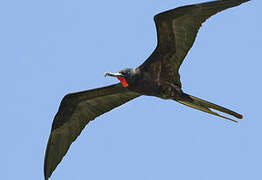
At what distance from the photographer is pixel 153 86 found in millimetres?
9602

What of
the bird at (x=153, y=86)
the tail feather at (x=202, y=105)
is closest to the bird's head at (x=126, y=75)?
the bird at (x=153, y=86)

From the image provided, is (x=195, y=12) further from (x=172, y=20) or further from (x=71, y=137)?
(x=71, y=137)

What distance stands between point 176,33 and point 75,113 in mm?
2439

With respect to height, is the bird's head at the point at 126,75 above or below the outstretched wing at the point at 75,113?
above

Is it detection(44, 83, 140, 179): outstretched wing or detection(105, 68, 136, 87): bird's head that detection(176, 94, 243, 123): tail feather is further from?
detection(44, 83, 140, 179): outstretched wing

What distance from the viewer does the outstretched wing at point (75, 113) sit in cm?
1051

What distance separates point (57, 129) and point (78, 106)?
1.83 feet

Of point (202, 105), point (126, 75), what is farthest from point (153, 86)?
point (202, 105)

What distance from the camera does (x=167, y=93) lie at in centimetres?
964

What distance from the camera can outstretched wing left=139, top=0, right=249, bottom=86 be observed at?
29.8 feet

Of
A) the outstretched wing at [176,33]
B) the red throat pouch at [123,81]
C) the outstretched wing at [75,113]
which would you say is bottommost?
the outstretched wing at [75,113]

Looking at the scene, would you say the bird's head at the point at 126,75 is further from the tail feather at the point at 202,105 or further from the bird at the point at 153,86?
the tail feather at the point at 202,105

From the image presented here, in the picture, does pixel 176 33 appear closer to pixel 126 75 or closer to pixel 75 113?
pixel 126 75

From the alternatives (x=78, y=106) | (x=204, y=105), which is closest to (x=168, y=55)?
(x=204, y=105)
